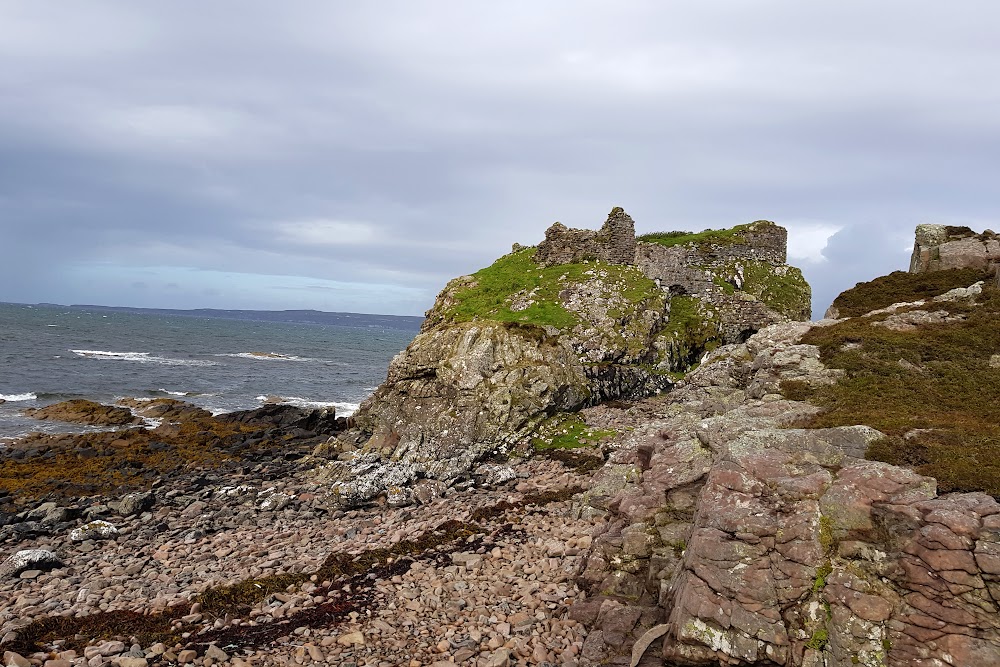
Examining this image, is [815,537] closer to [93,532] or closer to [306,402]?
[93,532]

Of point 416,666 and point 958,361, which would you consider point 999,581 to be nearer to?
point 416,666

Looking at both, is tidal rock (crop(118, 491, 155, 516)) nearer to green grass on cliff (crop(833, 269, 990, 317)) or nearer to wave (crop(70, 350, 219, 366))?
green grass on cliff (crop(833, 269, 990, 317))

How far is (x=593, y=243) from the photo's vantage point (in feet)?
141

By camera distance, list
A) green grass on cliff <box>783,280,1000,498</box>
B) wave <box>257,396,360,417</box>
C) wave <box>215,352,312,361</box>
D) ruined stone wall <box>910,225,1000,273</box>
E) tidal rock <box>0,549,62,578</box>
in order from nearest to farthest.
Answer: green grass on cliff <box>783,280,1000,498</box>, tidal rock <box>0,549,62,578</box>, ruined stone wall <box>910,225,1000,273</box>, wave <box>257,396,360,417</box>, wave <box>215,352,312,361</box>

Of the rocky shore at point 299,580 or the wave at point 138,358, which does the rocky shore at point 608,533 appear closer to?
the rocky shore at point 299,580

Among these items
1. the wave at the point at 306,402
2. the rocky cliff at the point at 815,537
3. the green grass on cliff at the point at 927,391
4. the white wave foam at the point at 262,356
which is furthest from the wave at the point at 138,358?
the green grass on cliff at the point at 927,391

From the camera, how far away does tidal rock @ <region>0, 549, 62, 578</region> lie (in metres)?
18.0

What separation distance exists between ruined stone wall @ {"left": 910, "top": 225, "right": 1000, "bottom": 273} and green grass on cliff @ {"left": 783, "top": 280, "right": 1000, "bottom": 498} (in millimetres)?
5892

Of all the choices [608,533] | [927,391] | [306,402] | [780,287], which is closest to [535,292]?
[780,287]

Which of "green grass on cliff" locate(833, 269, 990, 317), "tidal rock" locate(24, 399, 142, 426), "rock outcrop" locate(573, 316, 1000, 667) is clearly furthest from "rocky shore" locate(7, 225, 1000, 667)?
"tidal rock" locate(24, 399, 142, 426)

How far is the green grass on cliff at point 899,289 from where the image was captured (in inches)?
899

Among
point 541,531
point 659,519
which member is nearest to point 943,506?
point 659,519

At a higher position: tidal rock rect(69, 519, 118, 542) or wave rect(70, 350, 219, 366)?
wave rect(70, 350, 219, 366)

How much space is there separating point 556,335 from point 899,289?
16820 mm
